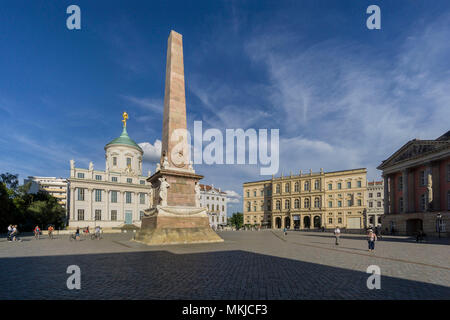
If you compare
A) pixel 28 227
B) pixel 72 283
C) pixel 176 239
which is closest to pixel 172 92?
pixel 176 239

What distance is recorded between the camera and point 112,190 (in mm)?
63125

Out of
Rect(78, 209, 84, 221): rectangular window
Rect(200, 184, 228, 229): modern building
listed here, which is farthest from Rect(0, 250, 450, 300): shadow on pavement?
Rect(200, 184, 228, 229): modern building

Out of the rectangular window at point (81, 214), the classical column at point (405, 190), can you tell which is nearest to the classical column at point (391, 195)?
the classical column at point (405, 190)

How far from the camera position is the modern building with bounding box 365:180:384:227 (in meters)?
75.1

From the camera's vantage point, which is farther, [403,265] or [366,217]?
[366,217]

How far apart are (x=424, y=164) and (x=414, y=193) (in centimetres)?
529

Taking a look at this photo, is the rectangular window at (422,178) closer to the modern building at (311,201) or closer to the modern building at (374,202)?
the modern building at (311,201)

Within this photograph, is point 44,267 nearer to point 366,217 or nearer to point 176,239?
point 176,239

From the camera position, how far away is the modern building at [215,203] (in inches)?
3633

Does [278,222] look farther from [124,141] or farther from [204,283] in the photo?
[204,283]

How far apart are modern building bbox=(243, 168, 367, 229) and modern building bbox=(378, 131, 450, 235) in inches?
945

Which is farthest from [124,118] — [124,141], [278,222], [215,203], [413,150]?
[413,150]

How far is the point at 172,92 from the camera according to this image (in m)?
21.4
